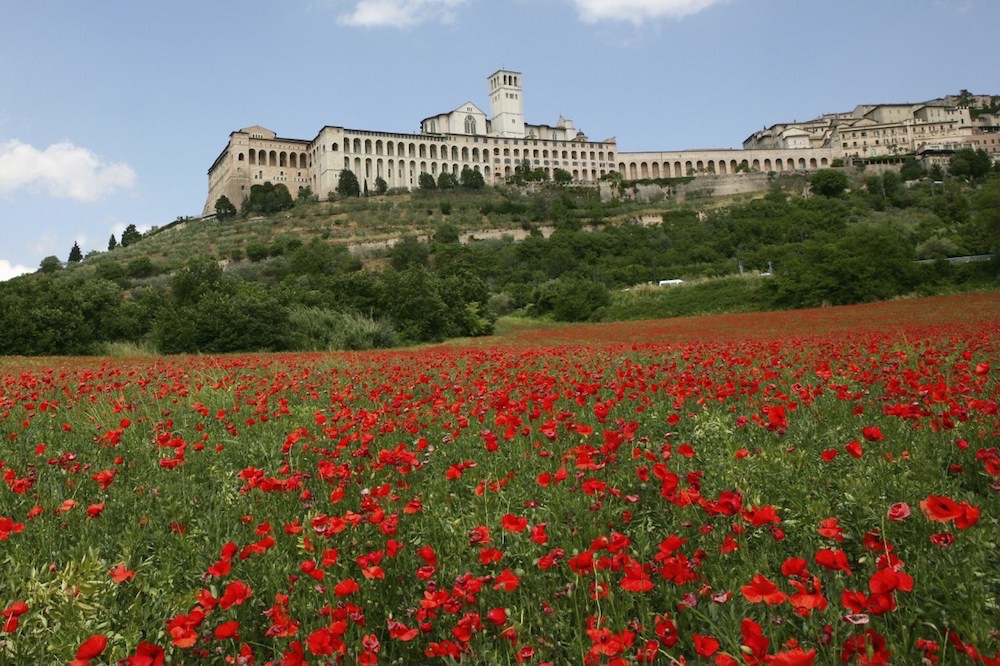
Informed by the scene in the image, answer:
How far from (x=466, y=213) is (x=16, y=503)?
91866mm

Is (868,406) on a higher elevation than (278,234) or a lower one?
lower

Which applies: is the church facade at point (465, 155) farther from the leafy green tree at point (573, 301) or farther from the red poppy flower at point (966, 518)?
the red poppy flower at point (966, 518)

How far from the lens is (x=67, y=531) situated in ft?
10.9

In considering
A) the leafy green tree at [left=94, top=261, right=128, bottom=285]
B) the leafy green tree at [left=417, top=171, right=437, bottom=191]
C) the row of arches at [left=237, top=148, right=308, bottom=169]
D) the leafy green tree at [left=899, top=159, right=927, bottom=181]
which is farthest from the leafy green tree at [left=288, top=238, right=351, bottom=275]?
the leafy green tree at [left=899, top=159, right=927, bottom=181]

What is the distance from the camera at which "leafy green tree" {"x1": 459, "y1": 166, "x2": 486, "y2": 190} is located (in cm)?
10844

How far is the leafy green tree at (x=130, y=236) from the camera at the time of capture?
102562 mm

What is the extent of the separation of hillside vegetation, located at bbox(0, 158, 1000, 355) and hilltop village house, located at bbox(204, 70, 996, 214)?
1013 centimetres

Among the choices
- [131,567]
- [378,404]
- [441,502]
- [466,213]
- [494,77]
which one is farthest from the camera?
[494,77]

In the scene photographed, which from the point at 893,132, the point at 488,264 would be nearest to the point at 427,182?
the point at 488,264

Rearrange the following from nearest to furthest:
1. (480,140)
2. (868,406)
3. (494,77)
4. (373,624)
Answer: (373,624)
(868,406)
(480,140)
(494,77)

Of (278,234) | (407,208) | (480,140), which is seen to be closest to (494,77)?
(480,140)

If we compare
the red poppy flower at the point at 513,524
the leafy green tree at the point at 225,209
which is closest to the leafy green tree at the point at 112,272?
the leafy green tree at the point at 225,209

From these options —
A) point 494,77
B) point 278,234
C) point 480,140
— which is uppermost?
point 494,77

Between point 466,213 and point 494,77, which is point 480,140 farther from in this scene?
point 466,213
